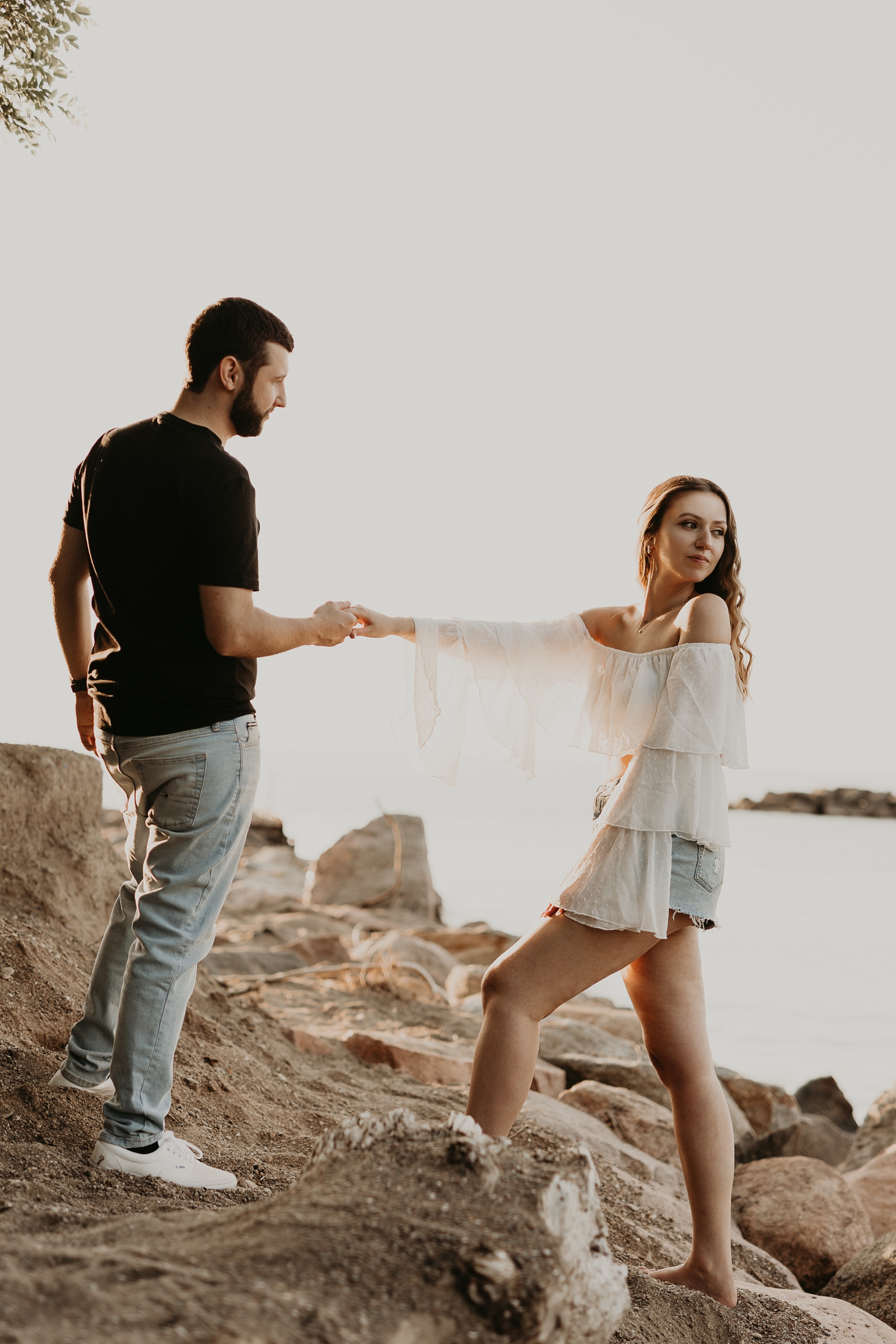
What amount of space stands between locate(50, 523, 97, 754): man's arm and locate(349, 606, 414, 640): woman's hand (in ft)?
2.56

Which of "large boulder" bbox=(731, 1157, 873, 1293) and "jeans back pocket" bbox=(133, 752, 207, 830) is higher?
"jeans back pocket" bbox=(133, 752, 207, 830)

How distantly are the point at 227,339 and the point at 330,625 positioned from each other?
2.62 feet

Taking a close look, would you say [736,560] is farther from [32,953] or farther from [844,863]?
[844,863]

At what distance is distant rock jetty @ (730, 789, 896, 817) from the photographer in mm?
46781

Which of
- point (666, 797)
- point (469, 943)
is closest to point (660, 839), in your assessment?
point (666, 797)

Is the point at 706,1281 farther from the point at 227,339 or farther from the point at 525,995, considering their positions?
the point at 227,339

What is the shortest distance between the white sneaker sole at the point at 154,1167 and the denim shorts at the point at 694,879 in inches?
54.2

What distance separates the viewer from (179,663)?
2604mm

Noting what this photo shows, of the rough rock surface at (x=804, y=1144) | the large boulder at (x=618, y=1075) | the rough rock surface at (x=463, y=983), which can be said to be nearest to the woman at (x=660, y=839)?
the rough rock surface at (x=804, y=1144)

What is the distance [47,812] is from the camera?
421 centimetres

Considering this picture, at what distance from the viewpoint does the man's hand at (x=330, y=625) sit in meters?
2.82

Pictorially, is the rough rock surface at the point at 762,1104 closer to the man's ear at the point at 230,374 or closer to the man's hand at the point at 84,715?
the man's hand at the point at 84,715

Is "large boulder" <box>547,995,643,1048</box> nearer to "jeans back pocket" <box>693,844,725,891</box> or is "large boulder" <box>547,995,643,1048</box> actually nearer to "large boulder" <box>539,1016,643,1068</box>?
"large boulder" <box>539,1016,643,1068</box>

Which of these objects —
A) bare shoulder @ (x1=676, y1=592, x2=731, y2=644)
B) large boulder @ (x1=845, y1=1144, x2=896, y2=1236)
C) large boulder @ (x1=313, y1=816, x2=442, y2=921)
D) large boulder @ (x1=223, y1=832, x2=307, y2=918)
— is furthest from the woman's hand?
large boulder @ (x1=313, y1=816, x2=442, y2=921)
